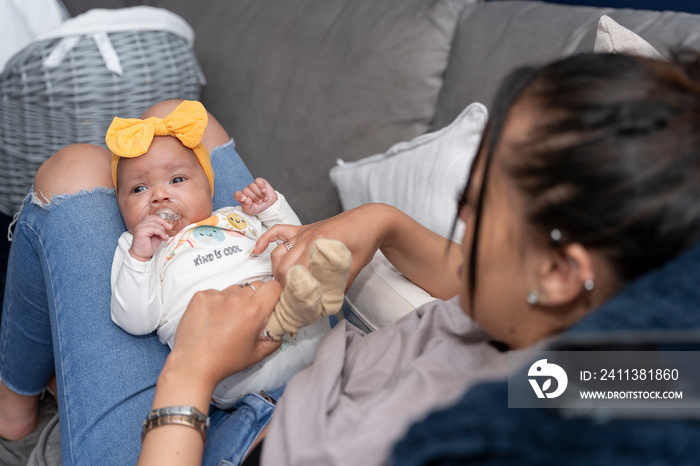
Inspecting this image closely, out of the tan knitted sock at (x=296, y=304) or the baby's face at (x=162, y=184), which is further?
the baby's face at (x=162, y=184)

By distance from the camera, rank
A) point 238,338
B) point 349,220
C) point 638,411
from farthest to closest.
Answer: point 349,220
point 238,338
point 638,411

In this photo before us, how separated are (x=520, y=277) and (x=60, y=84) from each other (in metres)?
1.61

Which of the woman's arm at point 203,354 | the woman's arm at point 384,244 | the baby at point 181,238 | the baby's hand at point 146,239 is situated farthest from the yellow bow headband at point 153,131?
the woman's arm at point 203,354

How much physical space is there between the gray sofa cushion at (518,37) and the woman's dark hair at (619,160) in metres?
0.80

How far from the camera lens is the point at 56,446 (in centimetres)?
128

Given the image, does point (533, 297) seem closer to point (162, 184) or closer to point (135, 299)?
point (135, 299)

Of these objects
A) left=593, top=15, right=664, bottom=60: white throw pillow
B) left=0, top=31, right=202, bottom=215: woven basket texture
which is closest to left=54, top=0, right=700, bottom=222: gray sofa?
left=593, top=15, right=664, bottom=60: white throw pillow

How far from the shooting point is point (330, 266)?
0.79m

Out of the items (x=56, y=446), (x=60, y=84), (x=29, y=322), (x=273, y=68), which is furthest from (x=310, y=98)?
(x=56, y=446)

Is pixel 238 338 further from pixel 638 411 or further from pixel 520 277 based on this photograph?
pixel 638 411

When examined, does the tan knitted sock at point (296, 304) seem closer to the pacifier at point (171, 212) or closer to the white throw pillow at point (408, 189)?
the white throw pillow at point (408, 189)

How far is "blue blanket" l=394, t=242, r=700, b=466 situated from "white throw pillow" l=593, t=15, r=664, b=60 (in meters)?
0.77

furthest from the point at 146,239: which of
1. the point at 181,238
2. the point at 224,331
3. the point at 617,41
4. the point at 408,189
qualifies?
the point at 617,41

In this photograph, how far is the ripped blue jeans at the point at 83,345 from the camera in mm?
931
